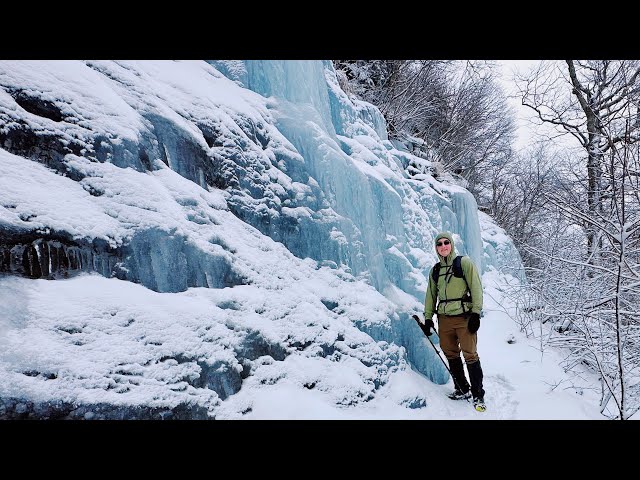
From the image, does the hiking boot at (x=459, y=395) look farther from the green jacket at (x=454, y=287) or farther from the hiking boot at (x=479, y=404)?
the green jacket at (x=454, y=287)

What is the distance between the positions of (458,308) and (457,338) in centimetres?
32

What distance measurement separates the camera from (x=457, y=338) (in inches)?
114

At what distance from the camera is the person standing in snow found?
2701mm

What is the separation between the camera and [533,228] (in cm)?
1301

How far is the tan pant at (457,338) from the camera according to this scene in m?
2.73

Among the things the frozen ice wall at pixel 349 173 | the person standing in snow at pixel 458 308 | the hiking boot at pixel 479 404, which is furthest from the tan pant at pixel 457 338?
the frozen ice wall at pixel 349 173

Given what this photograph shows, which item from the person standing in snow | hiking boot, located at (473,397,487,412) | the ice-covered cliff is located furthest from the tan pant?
the ice-covered cliff

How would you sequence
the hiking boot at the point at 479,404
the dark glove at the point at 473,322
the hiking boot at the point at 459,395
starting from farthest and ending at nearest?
the hiking boot at the point at 459,395
the hiking boot at the point at 479,404
the dark glove at the point at 473,322

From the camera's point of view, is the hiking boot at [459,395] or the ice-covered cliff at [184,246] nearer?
the ice-covered cliff at [184,246]

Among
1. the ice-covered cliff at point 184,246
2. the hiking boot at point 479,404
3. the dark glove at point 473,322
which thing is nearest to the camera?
the ice-covered cliff at point 184,246

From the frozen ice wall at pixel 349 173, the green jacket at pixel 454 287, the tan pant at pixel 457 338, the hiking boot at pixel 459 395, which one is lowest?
the hiking boot at pixel 459 395

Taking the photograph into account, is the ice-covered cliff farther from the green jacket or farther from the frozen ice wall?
the green jacket

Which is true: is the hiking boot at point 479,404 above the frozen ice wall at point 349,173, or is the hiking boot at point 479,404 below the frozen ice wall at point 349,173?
below
